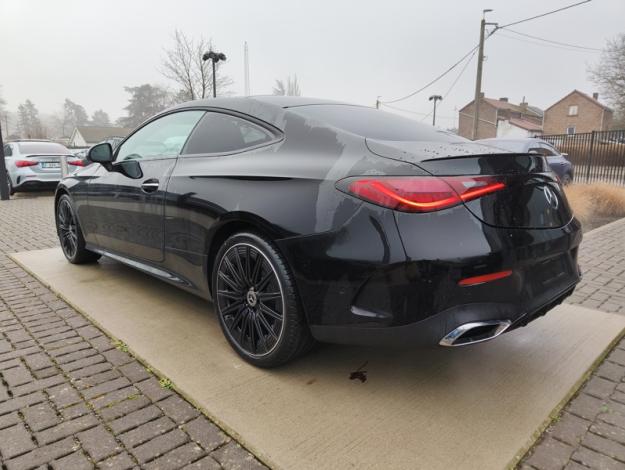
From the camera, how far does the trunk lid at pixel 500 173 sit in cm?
200

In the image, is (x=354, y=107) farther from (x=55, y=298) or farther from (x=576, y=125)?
(x=576, y=125)

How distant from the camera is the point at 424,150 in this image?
216cm

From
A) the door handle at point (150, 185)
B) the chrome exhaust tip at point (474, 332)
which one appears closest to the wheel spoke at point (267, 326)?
the chrome exhaust tip at point (474, 332)

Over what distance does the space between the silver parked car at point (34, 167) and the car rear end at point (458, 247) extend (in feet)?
35.7

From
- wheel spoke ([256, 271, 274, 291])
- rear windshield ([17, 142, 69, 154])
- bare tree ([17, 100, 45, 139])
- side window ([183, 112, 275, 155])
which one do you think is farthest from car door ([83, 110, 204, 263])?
bare tree ([17, 100, 45, 139])

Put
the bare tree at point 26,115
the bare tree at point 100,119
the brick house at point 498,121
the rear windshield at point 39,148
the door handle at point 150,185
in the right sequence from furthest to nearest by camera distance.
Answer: the bare tree at point 100,119 → the bare tree at point 26,115 → the brick house at point 498,121 → the rear windshield at point 39,148 → the door handle at point 150,185

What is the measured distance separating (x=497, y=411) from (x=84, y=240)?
3.79 metres

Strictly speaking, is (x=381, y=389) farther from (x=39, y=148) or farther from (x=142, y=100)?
(x=142, y=100)

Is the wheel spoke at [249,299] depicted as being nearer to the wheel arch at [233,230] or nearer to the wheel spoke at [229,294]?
the wheel spoke at [229,294]

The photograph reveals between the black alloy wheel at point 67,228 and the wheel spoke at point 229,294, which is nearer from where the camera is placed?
the wheel spoke at point 229,294

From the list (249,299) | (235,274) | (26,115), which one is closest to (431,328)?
(249,299)

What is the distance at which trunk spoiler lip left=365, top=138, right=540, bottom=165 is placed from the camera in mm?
2039

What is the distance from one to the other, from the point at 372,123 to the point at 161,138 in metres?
1.67

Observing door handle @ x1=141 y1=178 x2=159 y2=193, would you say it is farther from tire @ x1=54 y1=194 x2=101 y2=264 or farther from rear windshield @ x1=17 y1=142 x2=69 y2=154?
rear windshield @ x1=17 y1=142 x2=69 y2=154
